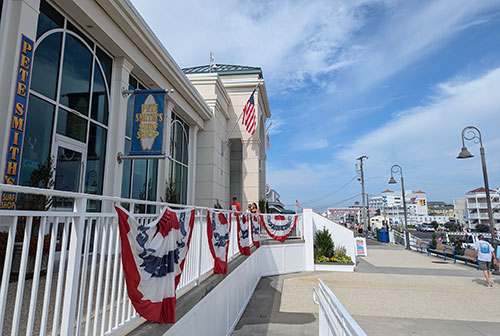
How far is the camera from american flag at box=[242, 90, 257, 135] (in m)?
18.6

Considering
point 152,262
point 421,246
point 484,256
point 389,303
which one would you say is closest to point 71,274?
point 152,262

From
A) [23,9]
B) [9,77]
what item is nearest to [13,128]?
[9,77]

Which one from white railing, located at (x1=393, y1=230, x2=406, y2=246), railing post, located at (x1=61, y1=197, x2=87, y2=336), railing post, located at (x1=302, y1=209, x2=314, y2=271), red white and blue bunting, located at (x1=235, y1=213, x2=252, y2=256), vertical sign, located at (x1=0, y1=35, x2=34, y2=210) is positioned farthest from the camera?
white railing, located at (x1=393, y1=230, x2=406, y2=246)

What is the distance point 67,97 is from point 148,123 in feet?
7.81

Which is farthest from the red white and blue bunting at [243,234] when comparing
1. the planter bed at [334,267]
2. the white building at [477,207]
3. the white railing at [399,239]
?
the white building at [477,207]

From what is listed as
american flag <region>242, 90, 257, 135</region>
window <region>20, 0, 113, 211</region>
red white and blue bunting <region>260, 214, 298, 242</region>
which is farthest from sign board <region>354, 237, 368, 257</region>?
window <region>20, 0, 113, 211</region>

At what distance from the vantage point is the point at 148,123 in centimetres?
917

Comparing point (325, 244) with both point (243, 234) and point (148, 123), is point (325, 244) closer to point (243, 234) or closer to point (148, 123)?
point (243, 234)

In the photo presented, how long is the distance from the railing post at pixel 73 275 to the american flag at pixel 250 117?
16.7 m

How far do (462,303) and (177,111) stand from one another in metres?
12.5

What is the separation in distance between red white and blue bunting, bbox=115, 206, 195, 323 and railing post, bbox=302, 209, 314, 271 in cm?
1103

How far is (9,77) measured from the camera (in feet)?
17.6

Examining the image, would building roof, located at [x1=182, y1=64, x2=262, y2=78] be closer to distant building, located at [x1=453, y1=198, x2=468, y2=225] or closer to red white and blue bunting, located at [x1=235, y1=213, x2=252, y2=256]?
red white and blue bunting, located at [x1=235, y1=213, x2=252, y2=256]

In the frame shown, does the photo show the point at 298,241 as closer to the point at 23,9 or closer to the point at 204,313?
the point at 204,313
